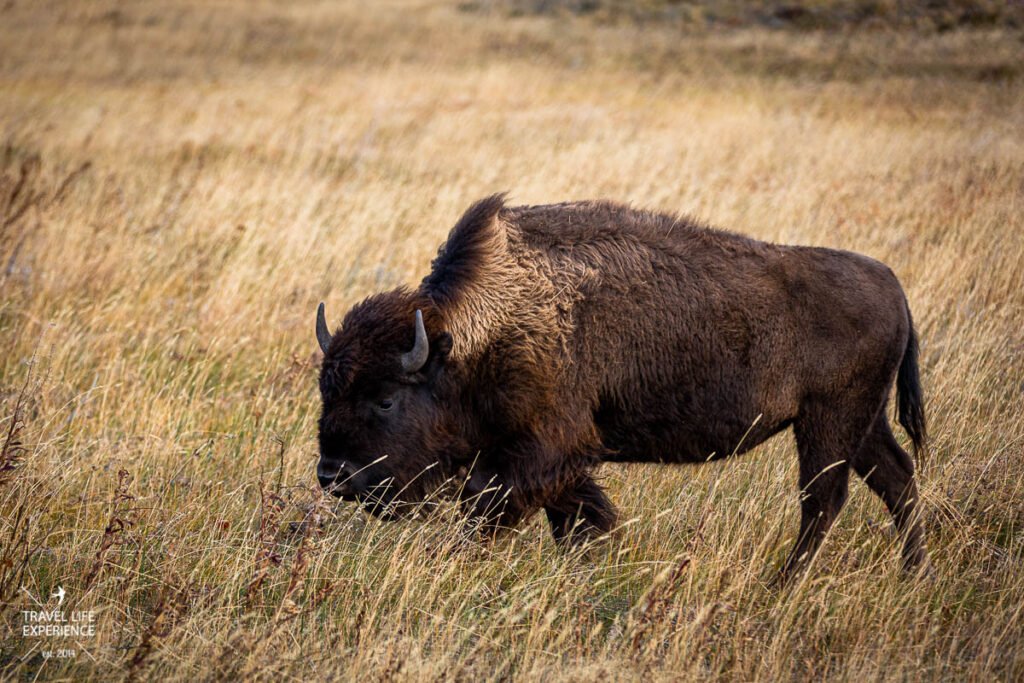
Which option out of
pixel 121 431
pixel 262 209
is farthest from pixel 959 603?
pixel 262 209

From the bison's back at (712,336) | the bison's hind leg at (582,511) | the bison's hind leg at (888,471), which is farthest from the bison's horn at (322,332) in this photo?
the bison's hind leg at (888,471)

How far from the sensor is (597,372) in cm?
411

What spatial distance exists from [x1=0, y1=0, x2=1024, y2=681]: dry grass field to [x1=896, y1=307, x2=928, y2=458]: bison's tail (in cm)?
36

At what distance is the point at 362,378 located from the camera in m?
3.91

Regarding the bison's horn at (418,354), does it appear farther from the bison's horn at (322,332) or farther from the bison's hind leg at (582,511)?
the bison's hind leg at (582,511)

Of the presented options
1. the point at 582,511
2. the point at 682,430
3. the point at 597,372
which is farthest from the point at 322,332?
the point at 682,430

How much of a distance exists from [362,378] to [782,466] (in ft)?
8.37

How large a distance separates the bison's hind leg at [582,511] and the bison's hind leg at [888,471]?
133 centimetres

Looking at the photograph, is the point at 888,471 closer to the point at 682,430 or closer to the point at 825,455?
the point at 825,455

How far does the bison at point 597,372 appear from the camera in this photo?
3.96 metres

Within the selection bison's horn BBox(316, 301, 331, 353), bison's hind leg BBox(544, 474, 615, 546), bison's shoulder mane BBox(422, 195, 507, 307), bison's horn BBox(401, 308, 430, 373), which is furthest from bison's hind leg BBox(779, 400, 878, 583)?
bison's horn BBox(316, 301, 331, 353)

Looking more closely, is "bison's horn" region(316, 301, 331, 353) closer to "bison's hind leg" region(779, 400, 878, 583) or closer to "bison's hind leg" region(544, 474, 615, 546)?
"bison's hind leg" region(544, 474, 615, 546)

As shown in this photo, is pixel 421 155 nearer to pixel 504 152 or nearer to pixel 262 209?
pixel 504 152

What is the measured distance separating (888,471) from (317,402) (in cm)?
363
